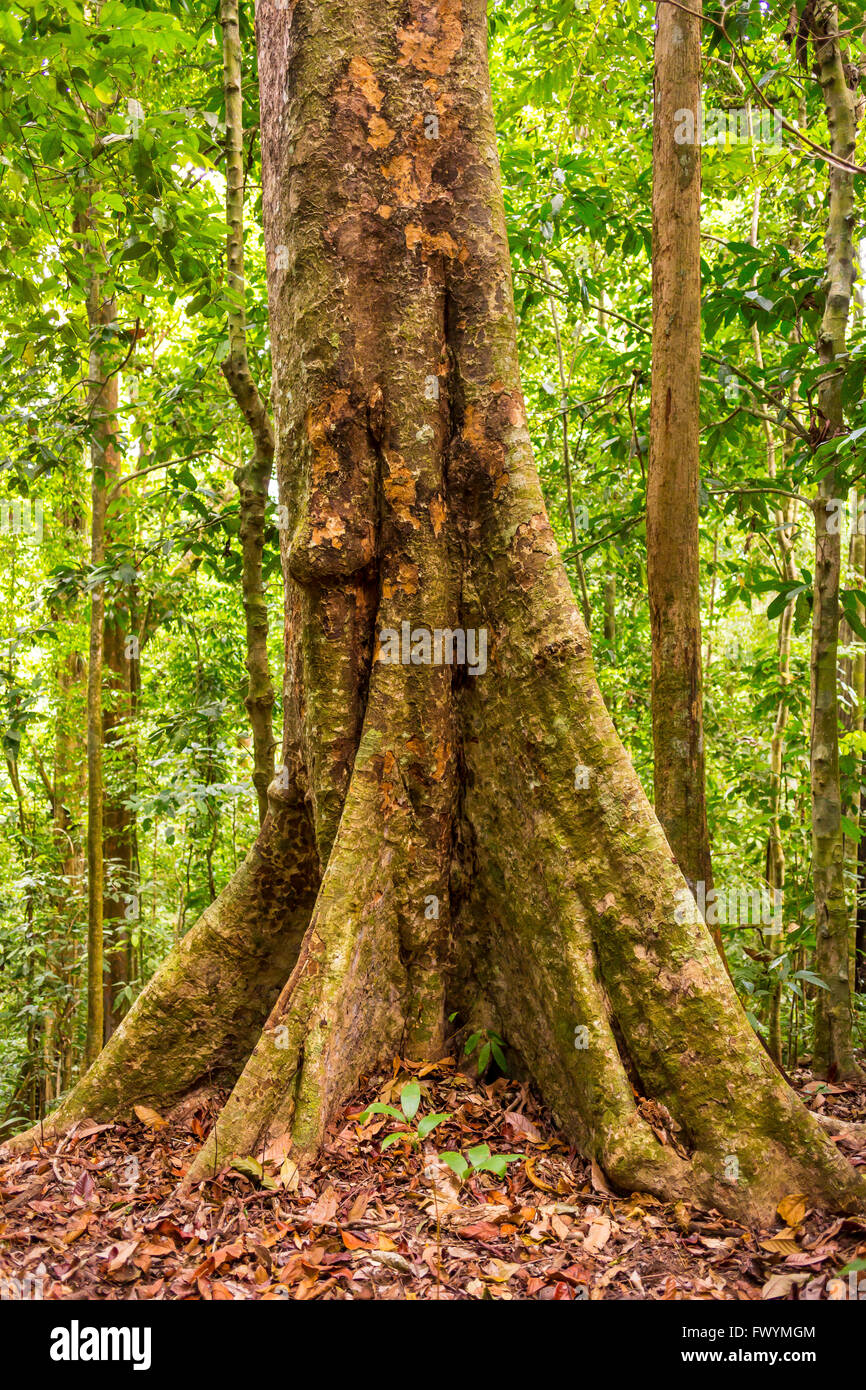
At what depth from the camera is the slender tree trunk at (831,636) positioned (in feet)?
12.3

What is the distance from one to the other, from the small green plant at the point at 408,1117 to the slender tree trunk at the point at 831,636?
6.86 ft

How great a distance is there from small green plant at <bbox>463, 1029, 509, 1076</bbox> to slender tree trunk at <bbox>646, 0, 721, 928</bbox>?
3.34 ft

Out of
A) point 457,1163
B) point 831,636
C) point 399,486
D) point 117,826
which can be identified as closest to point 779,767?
point 831,636

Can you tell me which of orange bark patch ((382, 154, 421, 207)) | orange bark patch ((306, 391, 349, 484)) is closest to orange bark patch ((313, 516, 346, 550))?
orange bark patch ((306, 391, 349, 484))

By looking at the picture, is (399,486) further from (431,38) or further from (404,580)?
(431,38)

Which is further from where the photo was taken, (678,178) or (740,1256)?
(678,178)

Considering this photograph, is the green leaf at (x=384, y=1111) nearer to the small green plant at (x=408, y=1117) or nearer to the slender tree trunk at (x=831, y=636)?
the small green plant at (x=408, y=1117)

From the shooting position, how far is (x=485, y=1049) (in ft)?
9.82

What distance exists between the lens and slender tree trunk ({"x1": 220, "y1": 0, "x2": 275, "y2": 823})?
157 inches

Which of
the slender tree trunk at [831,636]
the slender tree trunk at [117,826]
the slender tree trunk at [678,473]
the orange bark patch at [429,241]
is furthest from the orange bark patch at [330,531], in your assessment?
the slender tree trunk at [117,826]

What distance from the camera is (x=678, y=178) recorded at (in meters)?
3.47

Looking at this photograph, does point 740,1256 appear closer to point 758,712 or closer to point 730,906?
point 758,712

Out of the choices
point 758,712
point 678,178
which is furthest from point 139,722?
point 678,178

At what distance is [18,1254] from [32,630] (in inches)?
147
